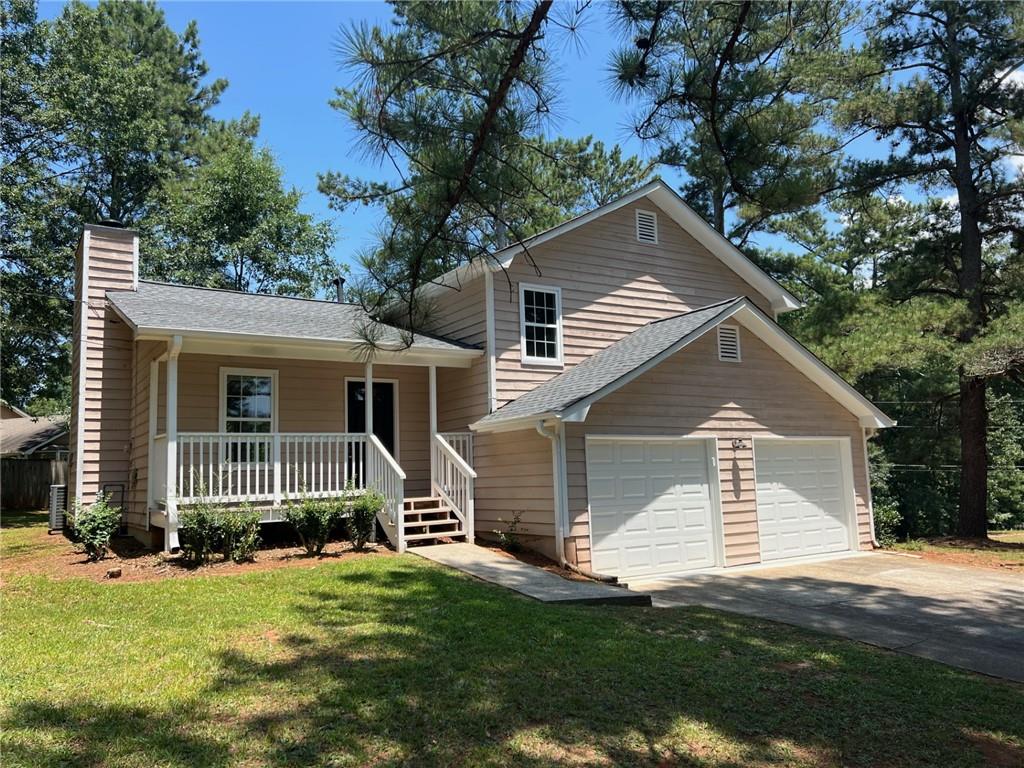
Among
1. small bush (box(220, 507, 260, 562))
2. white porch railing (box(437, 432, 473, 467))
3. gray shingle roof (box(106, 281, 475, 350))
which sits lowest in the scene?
small bush (box(220, 507, 260, 562))

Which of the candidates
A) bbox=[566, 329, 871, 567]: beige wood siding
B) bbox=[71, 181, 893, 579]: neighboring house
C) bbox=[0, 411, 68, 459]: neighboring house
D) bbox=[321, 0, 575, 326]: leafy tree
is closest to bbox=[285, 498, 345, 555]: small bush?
bbox=[71, 181, 893, 579]: neighboring house

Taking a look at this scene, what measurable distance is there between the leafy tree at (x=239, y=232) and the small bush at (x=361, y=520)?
16.6m

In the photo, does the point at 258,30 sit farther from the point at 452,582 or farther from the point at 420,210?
the point at 452,582

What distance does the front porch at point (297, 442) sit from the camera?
1006 centimetres

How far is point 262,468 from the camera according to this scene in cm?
1123

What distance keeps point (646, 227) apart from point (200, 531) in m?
9.56

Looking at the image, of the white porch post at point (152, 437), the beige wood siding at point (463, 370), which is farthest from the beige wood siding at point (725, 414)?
the white porch post at point (152, 437)

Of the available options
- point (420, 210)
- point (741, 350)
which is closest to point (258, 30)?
point (420, 210)

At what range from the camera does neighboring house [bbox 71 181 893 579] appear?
10.3m

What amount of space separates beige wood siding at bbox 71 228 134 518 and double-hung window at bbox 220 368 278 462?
1.96 m

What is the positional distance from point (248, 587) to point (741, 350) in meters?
8.29

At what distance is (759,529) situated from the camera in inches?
460

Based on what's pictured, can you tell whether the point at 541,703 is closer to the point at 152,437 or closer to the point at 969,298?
the point at 152,437

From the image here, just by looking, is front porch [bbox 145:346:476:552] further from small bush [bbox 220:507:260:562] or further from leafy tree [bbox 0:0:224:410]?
leafy tree [bbox 0:0:224:410]
